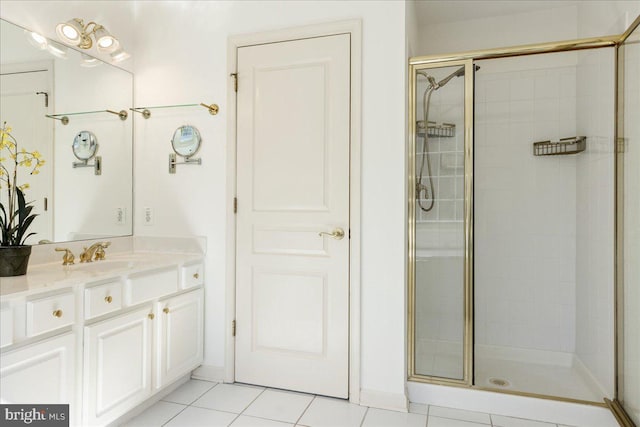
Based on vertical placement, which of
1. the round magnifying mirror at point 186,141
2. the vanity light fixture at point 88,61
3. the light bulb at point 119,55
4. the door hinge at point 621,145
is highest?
the light bulb at point 119,55

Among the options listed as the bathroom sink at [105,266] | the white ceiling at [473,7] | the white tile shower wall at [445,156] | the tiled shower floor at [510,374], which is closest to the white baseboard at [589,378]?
the tiled shower floor at [510,374]

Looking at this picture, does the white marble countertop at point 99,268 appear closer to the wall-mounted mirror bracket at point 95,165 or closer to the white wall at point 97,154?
the white wall at point 97,154

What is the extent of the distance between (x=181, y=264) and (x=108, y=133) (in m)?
1.00

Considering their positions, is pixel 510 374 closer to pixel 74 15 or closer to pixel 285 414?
pixel 285 414

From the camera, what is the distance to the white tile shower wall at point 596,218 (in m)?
2.20

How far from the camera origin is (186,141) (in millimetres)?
2562

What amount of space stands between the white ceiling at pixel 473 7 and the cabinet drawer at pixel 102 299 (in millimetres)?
2693

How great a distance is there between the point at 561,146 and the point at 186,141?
2642mm

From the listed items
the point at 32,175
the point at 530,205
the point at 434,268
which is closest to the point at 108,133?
the point at 32,175

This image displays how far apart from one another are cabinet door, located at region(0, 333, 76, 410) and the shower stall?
1730 millimetres

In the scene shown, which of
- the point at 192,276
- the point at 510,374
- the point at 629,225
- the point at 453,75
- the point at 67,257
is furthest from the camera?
the point at 510,374

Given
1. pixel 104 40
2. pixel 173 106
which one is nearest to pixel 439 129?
pixel 173 106

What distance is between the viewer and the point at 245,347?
246 cm

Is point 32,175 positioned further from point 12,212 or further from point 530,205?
point 530,205
